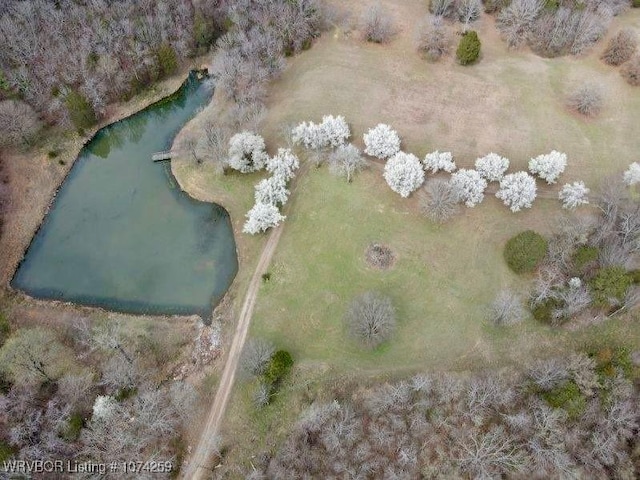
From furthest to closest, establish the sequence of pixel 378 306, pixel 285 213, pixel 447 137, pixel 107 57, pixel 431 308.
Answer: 1. pixel 107 57
2. pixel 447 137
3. pixel 285 213
4. pixel 431 308
5. pixel 378 306

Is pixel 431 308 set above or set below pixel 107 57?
below

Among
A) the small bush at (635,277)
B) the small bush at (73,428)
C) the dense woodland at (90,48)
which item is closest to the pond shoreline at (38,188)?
the dense woodland at (90,48)

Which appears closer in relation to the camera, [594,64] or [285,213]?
[285,213]

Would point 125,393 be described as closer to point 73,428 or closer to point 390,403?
point 73,428

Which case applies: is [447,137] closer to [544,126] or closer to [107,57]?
[544,126]

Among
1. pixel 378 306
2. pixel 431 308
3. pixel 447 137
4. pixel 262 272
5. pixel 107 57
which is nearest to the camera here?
pixel 378 306

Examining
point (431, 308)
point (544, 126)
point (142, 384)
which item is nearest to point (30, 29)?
point (142, 384)

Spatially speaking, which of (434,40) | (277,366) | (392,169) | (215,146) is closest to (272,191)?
(215,146)

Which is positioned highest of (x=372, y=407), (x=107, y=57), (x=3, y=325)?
(x=107, y=57)
